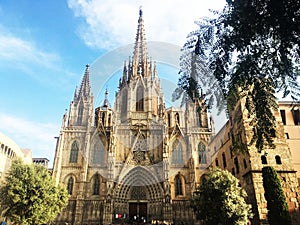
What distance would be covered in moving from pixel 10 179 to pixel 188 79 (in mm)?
22576

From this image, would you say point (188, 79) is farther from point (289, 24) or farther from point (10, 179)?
point (10, 179)

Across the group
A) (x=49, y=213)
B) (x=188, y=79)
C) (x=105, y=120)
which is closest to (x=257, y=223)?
(x=49, y=213)

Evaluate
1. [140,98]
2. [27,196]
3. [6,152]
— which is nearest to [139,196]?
[27,196]

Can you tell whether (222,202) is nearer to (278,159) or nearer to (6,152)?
(278,159)

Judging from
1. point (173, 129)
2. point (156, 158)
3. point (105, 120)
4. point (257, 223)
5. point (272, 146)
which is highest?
point (105, 120)

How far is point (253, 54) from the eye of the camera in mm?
3723

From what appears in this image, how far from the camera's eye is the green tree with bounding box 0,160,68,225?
20.5 metres

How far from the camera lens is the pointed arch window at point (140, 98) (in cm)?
3781

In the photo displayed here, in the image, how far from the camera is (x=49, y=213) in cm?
2153

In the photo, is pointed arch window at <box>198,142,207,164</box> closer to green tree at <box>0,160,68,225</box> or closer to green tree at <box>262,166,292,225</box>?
green tree at <box>262,166,292,225</box>

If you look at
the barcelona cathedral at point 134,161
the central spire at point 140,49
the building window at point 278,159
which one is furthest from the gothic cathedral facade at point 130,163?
the building window at point 278,159

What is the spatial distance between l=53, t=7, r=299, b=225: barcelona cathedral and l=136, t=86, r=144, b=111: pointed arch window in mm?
157

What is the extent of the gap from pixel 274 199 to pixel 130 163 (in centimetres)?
1787

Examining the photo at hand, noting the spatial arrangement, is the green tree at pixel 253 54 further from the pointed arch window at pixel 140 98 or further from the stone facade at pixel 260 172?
the pointed arch window at pixel 140 98
